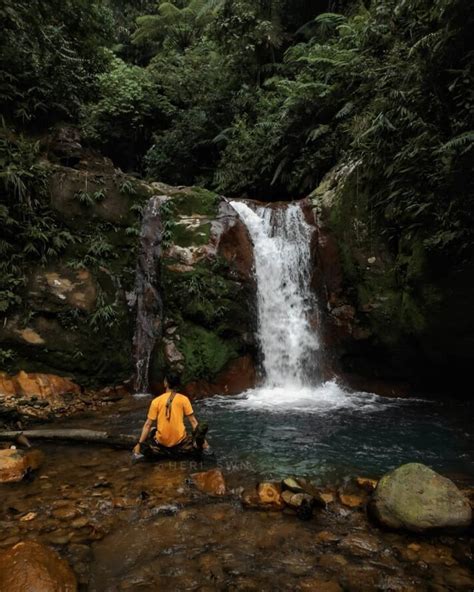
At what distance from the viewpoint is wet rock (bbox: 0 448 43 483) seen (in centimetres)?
461

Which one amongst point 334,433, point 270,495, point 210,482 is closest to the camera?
point 270,495

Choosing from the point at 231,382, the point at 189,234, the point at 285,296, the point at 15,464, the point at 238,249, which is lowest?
the point at 15,464

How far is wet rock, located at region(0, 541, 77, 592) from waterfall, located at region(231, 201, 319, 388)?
22.0 feet

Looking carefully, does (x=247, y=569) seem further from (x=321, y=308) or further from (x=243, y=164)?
(x=243, y=164)

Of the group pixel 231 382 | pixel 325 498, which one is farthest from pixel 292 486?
pixel 231 382

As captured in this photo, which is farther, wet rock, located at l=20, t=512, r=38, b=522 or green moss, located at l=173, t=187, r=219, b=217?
green moss, located at l=173, t=187, r=219, b=217

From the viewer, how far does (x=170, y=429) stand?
5.14 m

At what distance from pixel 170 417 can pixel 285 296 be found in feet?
18.6

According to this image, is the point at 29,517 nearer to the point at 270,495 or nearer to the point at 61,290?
the point at 270,495

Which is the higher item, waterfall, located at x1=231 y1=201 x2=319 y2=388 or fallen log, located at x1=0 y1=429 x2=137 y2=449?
waterfall, located at x1=231 y1=201 x2=319 y2=388

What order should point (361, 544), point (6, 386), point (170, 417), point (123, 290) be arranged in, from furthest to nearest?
point (123, 290), point (6, 386), point (170, 417), point (361, 544)

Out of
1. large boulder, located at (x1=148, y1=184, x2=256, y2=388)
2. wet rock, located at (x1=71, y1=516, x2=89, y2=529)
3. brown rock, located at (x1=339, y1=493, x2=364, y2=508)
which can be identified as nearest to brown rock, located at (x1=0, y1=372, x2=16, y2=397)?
large boulder, located at (x1=148, y1=184, x2=256, y2=388)

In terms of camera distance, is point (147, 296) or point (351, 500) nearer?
point (351, 500)

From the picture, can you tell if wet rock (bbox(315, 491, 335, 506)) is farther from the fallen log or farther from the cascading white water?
the cascading white water
